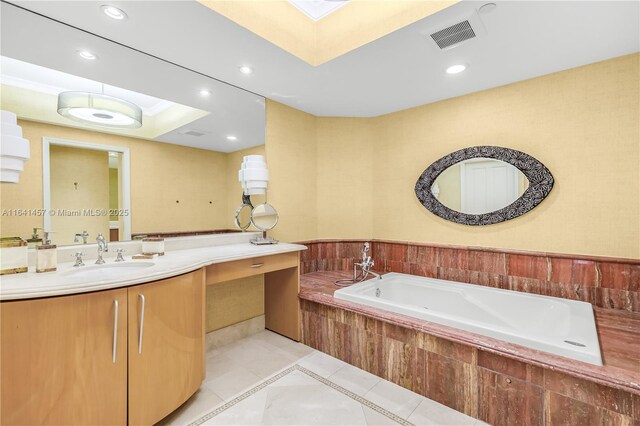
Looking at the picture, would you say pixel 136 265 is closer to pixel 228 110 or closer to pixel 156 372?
pixel 156 372

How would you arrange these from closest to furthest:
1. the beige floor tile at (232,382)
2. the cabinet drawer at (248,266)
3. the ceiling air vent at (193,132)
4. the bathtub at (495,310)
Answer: the bathtub at (495,310), the beige floor tile at (232,382), the cabinet drawer at (248,266), the ceiling air vent at (193,132)

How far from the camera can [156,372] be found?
1.56 m

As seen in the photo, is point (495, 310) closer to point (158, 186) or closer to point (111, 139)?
point (158, 186)

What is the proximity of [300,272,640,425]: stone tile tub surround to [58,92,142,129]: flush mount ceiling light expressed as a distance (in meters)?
2.01

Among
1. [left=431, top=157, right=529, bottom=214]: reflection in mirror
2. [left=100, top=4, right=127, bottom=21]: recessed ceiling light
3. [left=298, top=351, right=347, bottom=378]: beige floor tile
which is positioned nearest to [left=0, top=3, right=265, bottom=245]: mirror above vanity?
[left=100, top=4, right=127, bottom=21]: recessed ceiling light

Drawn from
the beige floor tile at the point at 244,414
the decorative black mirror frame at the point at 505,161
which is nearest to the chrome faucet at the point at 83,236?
the beige floor tile at the point at 244,414

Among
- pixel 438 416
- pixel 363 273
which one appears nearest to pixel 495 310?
pixel 438 416

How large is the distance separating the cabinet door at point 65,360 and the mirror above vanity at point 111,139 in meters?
A: 0.78

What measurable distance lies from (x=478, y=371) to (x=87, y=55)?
316 cm

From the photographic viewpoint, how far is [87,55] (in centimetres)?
187

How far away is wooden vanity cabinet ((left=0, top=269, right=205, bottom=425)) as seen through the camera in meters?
1.18

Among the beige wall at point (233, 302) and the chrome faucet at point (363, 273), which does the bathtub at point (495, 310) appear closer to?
the chrome faucet at point (363, 273)

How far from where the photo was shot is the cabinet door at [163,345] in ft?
4.82

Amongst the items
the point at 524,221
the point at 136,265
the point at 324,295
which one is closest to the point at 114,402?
the point at 136,265
